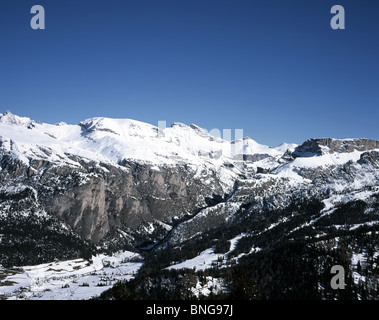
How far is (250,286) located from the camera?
127m
